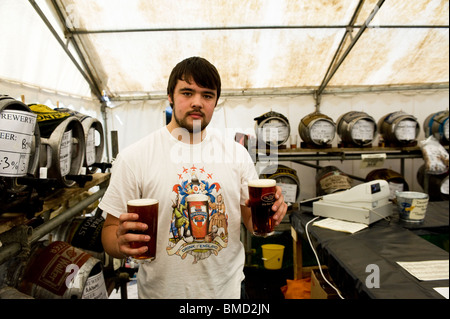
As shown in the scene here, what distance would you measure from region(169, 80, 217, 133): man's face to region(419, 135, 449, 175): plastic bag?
10.6 feet

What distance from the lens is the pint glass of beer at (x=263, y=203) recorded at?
110cm

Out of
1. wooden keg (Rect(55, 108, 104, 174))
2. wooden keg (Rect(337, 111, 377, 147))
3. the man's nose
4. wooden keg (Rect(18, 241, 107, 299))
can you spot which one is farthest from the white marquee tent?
the man's nose

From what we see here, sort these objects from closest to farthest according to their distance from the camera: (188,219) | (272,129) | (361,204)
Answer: (188,219), (361,204), (272,129)

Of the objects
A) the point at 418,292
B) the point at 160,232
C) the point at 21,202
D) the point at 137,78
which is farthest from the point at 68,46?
the point at 418,292

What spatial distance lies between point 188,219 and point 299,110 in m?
3.25

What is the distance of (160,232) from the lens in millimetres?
1249

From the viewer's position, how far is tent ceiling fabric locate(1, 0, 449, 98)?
Result: 109 inches

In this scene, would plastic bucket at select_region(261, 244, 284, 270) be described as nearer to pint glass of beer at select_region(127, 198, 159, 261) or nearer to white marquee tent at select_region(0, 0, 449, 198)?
white marquee tent at select_region(0, 0, 449, 198)

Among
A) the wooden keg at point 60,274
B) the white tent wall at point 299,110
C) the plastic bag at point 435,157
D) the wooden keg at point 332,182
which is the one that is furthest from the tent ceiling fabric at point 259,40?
the wooden keg at point 60,274

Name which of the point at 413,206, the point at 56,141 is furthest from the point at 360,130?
the point at 56,141

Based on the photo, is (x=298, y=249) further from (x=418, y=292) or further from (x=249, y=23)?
(x=249, y=23)

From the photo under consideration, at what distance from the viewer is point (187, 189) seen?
1219mm

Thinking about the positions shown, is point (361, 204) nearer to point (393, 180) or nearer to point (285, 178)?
point (285, 178)
